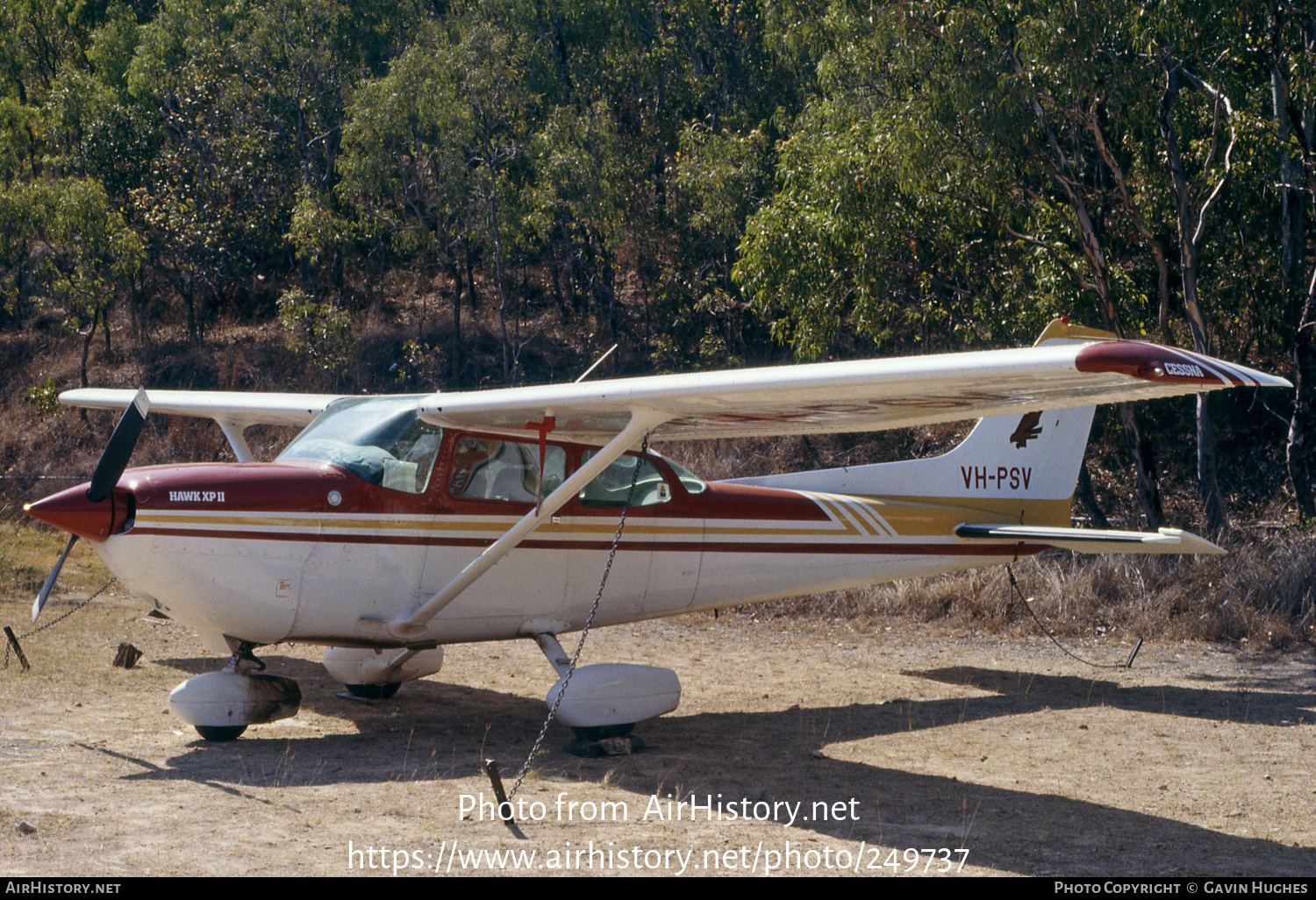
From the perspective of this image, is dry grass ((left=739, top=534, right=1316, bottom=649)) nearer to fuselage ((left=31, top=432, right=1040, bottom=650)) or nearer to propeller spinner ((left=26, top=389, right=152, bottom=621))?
fuselage ((left=31, top=432, right=1040, bottom=650))

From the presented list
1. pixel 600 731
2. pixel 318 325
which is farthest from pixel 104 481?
pixel 318 325

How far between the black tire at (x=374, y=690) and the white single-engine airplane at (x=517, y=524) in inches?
0.8

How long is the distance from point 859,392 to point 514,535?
2.57 meters

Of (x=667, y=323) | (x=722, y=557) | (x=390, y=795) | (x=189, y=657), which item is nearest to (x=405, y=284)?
(x=667, y=323)

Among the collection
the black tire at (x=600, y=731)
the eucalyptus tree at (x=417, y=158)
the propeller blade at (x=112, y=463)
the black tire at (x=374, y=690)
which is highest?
the eucalyptus tree at (x=417, y=158)

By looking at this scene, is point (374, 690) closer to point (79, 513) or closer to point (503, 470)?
point (503, 470)

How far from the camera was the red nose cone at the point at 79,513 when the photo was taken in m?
6.48

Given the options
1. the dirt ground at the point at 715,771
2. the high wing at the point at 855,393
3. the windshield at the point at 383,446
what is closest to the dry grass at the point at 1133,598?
the dirt ground at the point at 715,771

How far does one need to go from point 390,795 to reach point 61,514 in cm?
258

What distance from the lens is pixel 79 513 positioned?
653 centimetres

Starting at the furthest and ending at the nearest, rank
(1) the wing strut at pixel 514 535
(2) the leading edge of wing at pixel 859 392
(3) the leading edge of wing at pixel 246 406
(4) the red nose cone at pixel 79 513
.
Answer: (3) the leading edge of wing at pixel 246 406 → (1) the wing strut at pixel 514 535 → (4) the red nose cone at pixel 79 513 → (2) the leading edge of wing at pixel 859 392

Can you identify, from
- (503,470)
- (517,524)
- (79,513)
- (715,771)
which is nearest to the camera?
(79,513)

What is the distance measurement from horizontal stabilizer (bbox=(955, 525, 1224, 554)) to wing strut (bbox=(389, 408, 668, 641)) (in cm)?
371

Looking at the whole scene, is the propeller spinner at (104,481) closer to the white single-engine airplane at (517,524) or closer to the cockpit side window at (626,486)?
the white single-engine airplane at (517,524)
